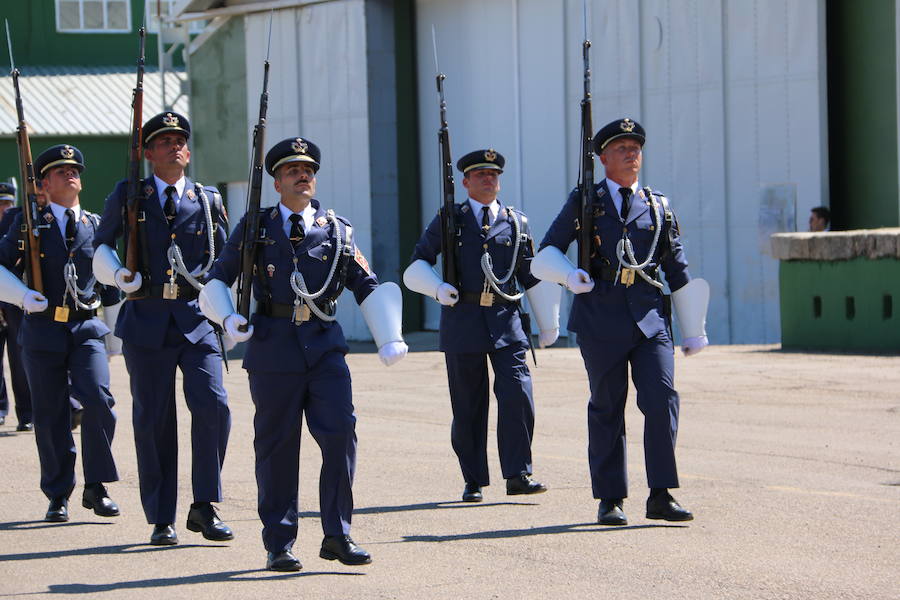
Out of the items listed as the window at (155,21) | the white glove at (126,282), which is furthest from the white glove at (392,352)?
the window at (155,21)

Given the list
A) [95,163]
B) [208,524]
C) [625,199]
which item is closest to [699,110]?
[625,199]

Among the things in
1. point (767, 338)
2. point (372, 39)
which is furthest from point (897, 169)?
point (372, 39)

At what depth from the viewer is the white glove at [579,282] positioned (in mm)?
8336

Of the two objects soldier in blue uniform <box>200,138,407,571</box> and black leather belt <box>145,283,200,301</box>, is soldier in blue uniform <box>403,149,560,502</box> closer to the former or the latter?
black leather belt <box>145,283,200,301</box>

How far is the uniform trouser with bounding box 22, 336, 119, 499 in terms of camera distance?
29.2 ft

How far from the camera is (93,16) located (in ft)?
132

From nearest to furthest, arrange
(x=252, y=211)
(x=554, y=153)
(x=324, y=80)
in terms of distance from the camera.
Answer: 1. (x=252, y=211)
2. (x=554, y=153)
3. (x=324, y=80)

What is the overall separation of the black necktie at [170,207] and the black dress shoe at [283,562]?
77.0 inches

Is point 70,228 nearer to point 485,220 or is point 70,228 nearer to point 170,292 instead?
point 170,292

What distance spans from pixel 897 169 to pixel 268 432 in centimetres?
1455

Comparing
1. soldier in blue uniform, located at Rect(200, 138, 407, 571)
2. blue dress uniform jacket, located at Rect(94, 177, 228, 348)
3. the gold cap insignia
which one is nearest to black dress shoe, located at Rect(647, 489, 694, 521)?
soldier in blue uniform, located at Rect(200, 138, 407, 571)

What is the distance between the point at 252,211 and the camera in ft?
24.0

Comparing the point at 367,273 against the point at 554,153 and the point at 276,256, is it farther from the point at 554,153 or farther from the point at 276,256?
the point at 554,153

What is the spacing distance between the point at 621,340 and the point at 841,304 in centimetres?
1028
